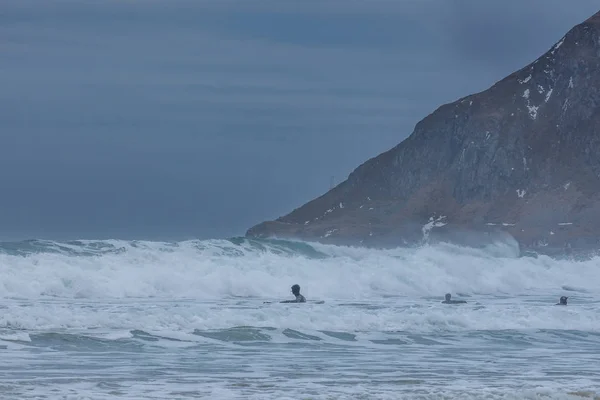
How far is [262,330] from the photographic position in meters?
25.2

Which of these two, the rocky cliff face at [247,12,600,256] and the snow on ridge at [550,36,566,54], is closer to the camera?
the rocky cliff face at [247,12,600,256]

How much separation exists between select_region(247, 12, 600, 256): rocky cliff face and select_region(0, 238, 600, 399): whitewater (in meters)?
51.2

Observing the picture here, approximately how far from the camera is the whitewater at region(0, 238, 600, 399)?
1820cm

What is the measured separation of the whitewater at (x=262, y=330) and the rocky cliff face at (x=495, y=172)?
51250mm

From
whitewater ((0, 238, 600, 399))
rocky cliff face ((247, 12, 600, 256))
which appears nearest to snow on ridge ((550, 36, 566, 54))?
rocky cliff face ((247, 12, 600, 256))

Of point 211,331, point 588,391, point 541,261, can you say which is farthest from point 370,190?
point 588,391

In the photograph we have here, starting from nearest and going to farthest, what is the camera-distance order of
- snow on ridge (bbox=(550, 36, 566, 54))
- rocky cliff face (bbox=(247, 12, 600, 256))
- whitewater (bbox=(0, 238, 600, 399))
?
whitewater (bbox=(0, 238, 600, 399)) < rocky cliff face (bbox=(247, 12, 600, 256)) < snow on ridge (bbox=(550, 36, 566, 54))

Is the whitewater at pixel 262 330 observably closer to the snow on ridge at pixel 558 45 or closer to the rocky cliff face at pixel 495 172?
the rocky cliff face at pixel 495 172

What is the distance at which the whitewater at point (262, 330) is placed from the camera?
59.7 feet

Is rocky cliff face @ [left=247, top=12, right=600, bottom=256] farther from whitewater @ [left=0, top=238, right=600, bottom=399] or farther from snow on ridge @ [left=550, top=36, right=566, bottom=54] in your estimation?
whitewater @ [left=0, top=238, right=600, bottom=399]

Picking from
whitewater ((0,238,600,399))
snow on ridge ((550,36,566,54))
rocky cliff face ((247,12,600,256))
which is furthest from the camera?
snow on ridge ((550,36,566,54))

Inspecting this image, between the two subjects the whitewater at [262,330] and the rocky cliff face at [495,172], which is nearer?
the whitewater at [262,330]

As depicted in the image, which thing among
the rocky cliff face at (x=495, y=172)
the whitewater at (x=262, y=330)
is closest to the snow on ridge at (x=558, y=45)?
the rocky cliff face at (x=495, y=172)

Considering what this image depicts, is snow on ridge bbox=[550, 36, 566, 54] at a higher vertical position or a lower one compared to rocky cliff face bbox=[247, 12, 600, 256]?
higher
